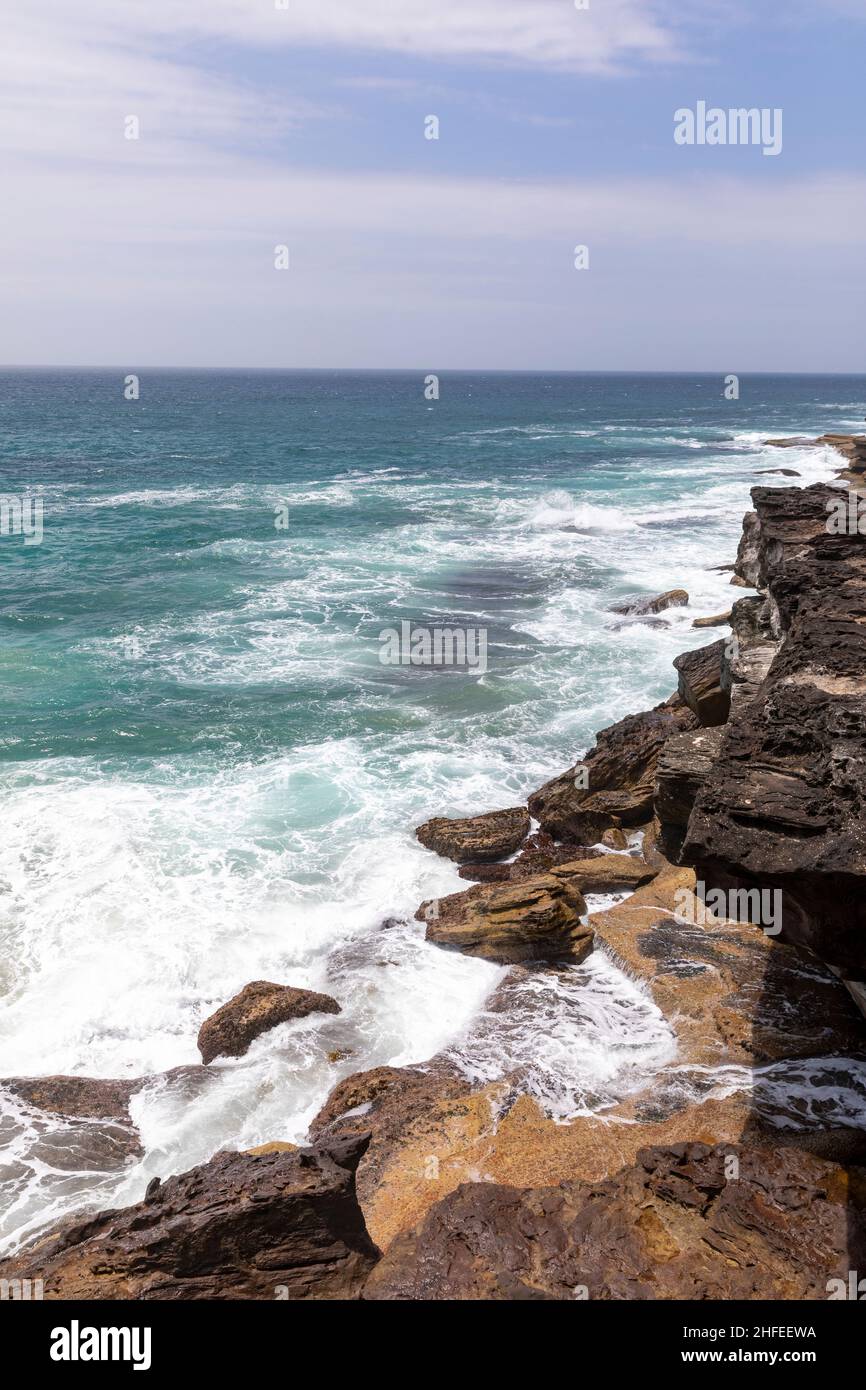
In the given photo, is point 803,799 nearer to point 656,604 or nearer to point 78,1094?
point 78,1094

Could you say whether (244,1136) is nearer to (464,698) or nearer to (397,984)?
(397,984)

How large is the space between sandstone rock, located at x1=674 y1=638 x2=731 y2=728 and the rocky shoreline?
2.96 m

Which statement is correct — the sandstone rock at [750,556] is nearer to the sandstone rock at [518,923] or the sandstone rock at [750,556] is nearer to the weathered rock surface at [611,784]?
the weathered rock surface at [611,784]

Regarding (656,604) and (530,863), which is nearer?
(530,863)

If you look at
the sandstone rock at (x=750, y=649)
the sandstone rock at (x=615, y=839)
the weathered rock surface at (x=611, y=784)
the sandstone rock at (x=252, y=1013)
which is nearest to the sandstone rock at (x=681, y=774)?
the sandstone rock at (x=750, y=649)

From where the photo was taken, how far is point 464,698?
2477 centimetres

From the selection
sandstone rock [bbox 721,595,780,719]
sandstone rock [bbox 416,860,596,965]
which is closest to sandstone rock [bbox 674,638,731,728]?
sandstone rock [bbox 721,595,780,719]

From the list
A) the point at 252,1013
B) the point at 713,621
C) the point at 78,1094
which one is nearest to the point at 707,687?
the point at 252,1013

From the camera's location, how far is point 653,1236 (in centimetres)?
782

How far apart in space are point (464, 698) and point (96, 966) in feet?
42.9

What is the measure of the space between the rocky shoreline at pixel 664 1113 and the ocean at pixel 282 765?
536 millimetres

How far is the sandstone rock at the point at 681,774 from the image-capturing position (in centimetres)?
1311

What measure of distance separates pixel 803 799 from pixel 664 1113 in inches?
192
